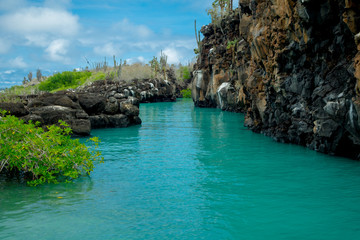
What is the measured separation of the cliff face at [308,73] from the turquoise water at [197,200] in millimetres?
1729

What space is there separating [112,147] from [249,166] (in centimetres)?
925

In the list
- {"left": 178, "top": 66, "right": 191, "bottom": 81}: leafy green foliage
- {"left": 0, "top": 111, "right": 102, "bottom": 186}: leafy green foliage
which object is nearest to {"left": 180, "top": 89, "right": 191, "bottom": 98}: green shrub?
{"left": 178, "top": 66, "right": 191, "bottom": 81}: leafy green foliage

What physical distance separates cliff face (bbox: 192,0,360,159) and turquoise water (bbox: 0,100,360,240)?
1729 millimetres

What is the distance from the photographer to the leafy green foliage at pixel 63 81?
355ft

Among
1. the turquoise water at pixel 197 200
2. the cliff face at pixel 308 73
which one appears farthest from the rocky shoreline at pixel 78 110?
the cliff face at pixel 308 73

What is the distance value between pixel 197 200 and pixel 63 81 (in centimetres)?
10906

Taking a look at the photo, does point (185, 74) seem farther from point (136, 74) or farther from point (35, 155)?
point (35, 155)

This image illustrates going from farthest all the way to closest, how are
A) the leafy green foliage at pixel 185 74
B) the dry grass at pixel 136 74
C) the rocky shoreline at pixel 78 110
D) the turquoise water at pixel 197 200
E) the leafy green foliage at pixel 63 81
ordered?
1. the leafy green foliage at pixel 185 74
2. the leafy green foliage at pixel 63 81
3. the dry grass at pixel 136 74
4. the rocky shoreline at pixel 78 110
5. the turquoise water at pixel 197 200

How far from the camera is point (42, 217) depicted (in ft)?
31.2

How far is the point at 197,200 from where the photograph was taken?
35.8ft

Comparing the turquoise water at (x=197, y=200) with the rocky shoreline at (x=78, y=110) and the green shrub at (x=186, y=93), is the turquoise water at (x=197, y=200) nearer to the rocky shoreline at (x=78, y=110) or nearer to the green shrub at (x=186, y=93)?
the rocky shoreline at (x=78, y=110)

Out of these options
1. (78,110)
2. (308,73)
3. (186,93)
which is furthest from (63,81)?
(308,73)

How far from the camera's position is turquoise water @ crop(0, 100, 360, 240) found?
8.59 metres

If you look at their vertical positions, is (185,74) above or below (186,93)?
above
